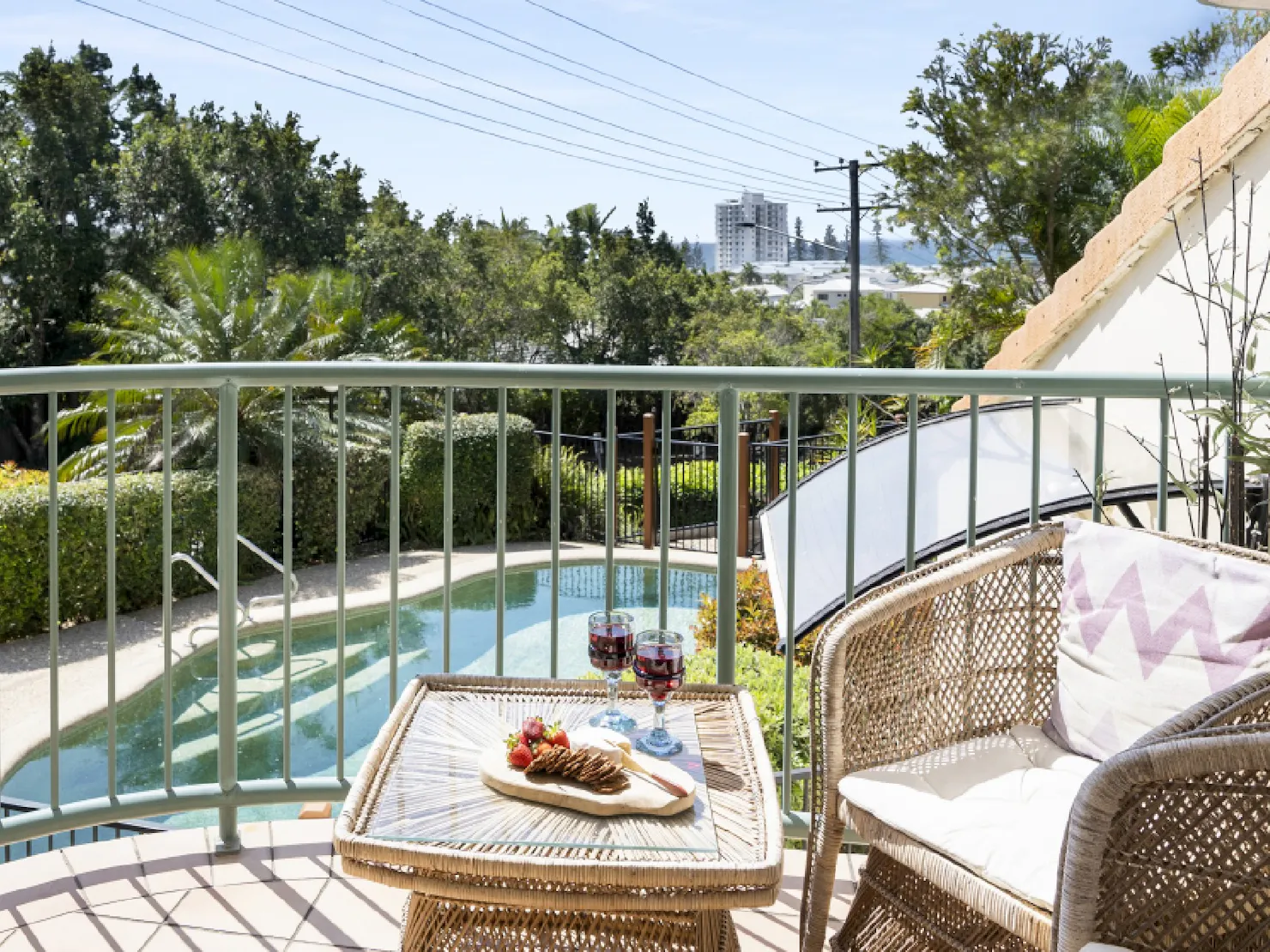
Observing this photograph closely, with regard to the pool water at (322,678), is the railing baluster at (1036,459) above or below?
above

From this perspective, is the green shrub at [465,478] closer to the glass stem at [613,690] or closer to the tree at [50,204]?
the tree at [50,204]

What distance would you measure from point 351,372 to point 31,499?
9516 millimetres

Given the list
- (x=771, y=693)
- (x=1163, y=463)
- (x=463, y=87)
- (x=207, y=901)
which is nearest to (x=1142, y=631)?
(x=1163, y=463)

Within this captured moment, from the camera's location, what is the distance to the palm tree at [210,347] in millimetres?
14125

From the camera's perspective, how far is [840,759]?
180 centimetres

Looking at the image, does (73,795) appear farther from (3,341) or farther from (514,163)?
(514,163)

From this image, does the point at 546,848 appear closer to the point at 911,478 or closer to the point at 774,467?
the point at 911,478

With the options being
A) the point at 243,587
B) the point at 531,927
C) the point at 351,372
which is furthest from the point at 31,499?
the point at 531,927

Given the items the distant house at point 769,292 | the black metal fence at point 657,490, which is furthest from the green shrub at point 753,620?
the distant house at point 769,292

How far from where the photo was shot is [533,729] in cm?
156

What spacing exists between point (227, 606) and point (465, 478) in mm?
12832

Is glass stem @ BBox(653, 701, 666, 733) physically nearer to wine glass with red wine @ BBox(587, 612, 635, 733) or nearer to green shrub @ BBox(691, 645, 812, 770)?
wine glass with red wine @ BBox(587, 612, 635, 733)

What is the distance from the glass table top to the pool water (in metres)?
4.45

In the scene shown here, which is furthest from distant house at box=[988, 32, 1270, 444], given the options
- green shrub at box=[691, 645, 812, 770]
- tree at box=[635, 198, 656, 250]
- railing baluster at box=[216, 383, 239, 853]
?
tree at box=[635, 198, 656, 250]
